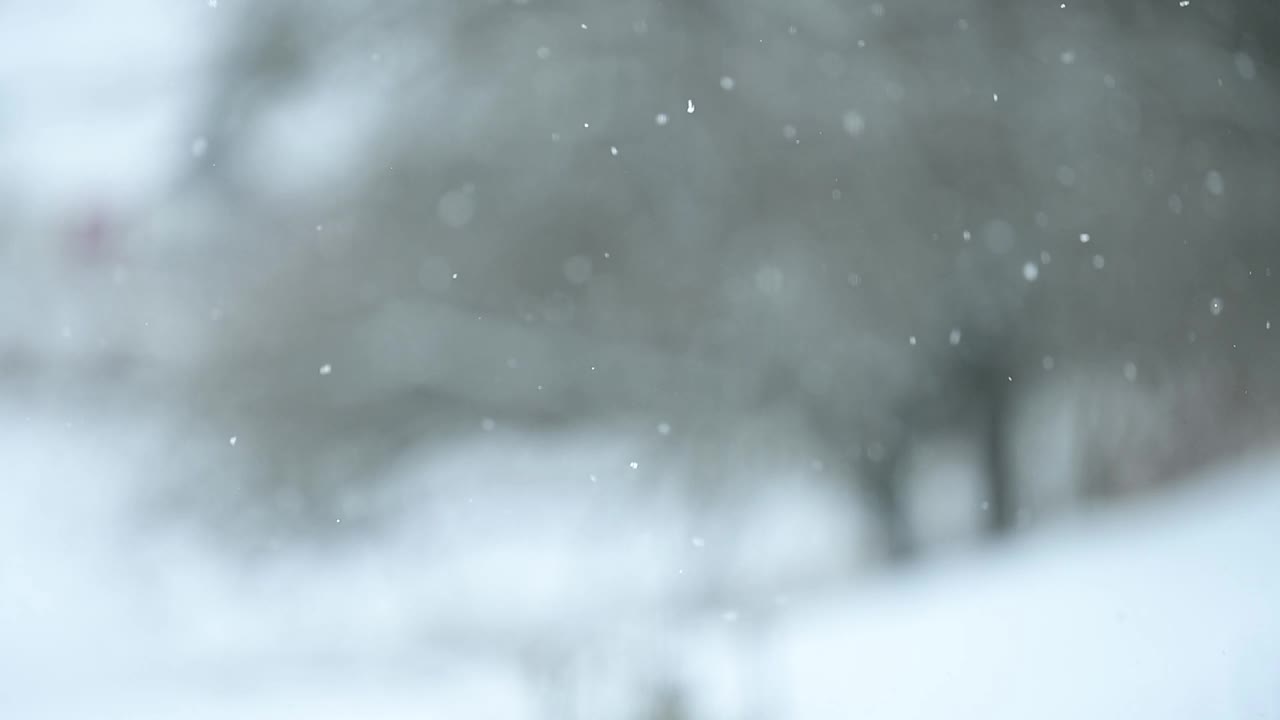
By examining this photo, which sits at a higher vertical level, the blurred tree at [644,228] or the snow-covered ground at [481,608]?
the blurred tree at [644,228]

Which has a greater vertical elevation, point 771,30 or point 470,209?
point 771,30

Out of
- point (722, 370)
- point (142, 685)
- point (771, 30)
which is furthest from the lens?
point (771, 30)

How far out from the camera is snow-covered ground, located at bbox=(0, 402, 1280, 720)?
117 cm

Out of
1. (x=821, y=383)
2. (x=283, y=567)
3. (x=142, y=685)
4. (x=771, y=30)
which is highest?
(x=771, y=30)

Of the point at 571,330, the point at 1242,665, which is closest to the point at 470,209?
the point at 571,330

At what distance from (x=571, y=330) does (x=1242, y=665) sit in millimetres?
971

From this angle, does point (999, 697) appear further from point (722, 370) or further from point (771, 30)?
point (771, 30)

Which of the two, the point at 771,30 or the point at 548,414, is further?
the point at 771,30

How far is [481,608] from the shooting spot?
1198 millimetres

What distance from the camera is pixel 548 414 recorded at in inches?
48.6

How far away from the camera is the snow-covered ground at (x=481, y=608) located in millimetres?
1173

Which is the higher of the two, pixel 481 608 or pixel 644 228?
pixel 644 228

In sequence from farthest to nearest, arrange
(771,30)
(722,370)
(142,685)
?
(771,30), (722,370), (142,685)

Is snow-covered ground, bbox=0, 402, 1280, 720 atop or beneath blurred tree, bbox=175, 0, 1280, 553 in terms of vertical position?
beneath
